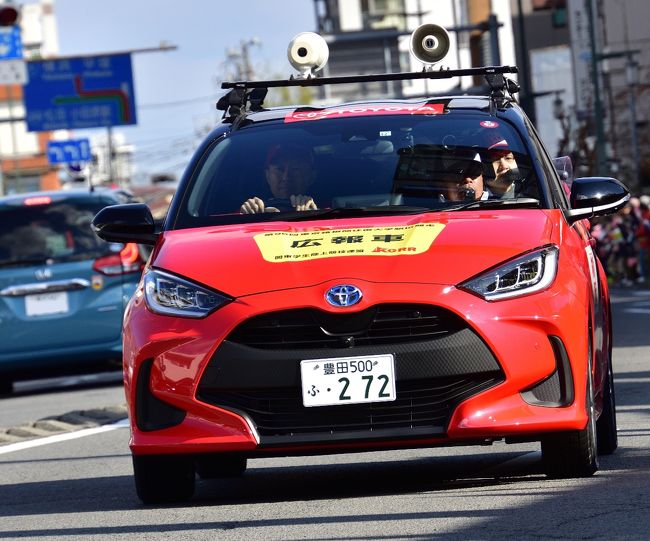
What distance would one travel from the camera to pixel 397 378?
20.6ft

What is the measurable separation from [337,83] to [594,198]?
55.4 inches

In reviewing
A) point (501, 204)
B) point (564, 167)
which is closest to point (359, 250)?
point (501, 204)

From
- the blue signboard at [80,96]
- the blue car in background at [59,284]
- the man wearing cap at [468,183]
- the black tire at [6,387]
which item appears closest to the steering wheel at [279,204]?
the man wearing cap at [468,183]

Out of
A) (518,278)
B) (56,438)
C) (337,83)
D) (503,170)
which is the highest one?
(337,83)

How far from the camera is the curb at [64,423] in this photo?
11227 mm

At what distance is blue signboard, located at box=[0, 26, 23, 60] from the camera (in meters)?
30.7

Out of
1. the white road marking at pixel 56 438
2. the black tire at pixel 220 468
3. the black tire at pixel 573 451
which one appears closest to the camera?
the black tire at pixel 573 451

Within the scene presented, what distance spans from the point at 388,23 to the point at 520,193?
197ft

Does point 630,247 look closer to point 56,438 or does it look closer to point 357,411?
point 56,438

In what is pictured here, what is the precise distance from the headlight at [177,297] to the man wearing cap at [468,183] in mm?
1313

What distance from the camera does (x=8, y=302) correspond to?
1502 centimetres

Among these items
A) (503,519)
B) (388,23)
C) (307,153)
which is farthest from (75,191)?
(388,23)

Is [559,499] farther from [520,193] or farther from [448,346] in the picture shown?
[520,193]

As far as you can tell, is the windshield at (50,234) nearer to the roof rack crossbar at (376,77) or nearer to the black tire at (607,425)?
the roof rack crossbar at (376,77)
